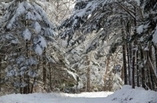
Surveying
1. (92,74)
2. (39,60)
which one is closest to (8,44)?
(39,60)

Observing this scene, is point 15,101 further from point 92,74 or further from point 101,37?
point 92,74

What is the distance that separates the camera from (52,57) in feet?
71.1

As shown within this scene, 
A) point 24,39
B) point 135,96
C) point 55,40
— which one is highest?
point 55,40

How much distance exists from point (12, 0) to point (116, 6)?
881cm

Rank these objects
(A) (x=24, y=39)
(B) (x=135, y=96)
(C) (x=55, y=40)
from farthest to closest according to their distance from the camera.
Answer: (C) (x=55, y=40)
(A) (x=24, y=39)
(B) (x=135, y=96)

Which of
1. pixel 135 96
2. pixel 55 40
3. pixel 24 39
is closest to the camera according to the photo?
pixel 135 96

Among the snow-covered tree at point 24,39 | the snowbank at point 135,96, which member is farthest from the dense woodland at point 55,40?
the snowbank at point 135,96

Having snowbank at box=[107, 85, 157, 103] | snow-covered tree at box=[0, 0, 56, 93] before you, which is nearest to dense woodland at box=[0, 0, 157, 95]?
snow-covered tree at box=[0, 0, 56, 93]

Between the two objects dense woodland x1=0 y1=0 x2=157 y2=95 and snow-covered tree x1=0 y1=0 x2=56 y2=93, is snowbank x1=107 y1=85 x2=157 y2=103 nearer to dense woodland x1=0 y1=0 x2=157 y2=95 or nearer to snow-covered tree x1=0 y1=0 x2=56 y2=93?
dense woodland x1=0 y1=0 x2=157 y2=95

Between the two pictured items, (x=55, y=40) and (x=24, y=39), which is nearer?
(x=24, y=39)

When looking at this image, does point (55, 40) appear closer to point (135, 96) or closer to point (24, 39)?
point (24, 39)

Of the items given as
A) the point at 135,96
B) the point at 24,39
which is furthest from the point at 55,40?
the point at 135,96

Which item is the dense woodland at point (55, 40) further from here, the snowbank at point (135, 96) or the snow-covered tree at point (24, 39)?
the snowbank at point (135, 96)

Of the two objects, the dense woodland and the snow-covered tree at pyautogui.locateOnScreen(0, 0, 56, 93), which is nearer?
the dense woodland
